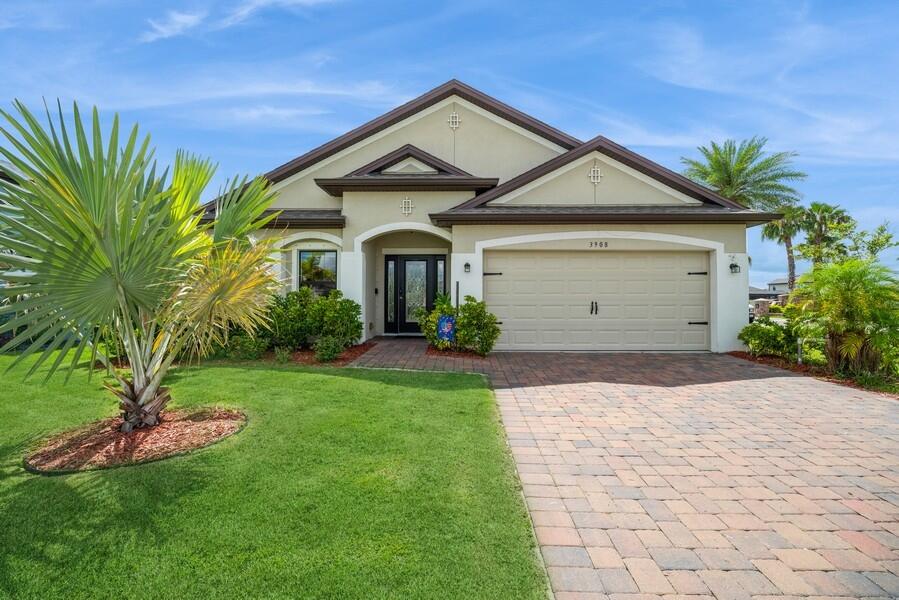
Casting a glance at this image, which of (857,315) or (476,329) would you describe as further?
(476,329)

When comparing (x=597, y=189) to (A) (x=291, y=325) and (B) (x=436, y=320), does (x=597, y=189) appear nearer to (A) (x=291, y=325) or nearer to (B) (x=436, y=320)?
(B) (x=436, y=320)

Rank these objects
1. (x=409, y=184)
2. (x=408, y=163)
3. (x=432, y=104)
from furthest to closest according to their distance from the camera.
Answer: (x=432, y=104) → (x=408, y=163) → (x=409, y=184)

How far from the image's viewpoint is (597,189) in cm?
1148

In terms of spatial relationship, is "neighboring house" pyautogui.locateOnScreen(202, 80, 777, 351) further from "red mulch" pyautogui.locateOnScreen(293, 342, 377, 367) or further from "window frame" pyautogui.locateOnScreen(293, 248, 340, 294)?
"red mulch" pyautogui.locateOnScreen(293, 342, 377, 367)

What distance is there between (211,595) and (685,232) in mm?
11852

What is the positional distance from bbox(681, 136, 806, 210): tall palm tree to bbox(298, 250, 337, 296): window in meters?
22.4

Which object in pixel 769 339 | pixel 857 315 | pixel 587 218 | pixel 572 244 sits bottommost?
pixel 769 339

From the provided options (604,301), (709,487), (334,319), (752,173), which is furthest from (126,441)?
(752,173)

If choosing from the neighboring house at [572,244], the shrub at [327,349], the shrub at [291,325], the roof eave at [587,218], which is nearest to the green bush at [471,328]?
the neighboring house at [572,244]

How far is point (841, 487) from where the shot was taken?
387cm

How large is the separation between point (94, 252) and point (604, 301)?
10.4 meters

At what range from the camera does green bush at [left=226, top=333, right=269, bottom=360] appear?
9.74 m

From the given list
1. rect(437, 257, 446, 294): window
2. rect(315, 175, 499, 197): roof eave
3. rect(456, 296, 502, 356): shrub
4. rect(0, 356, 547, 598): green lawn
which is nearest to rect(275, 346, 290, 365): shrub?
rect(456, 296, 502, 356): shrub

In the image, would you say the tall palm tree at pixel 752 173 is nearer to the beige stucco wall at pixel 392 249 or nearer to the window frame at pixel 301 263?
the beige stucco wall at pixel 392 249
